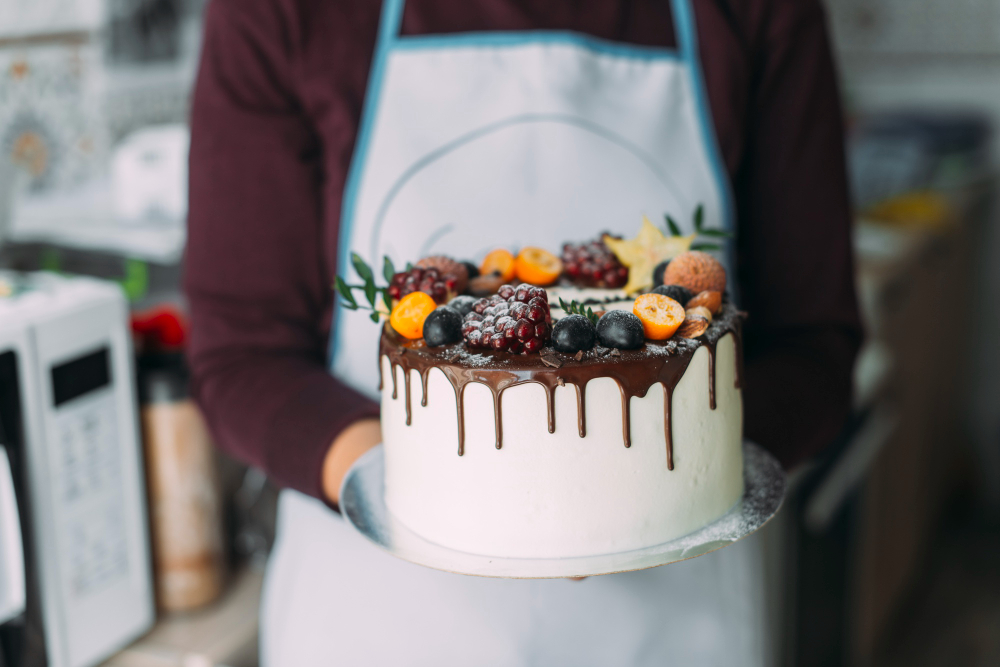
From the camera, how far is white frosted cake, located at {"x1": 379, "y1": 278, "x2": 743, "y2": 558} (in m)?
0.66

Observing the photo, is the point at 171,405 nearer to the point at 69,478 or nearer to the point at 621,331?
the point at 69,478

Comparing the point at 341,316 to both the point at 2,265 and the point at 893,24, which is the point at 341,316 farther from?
the point at 893,24

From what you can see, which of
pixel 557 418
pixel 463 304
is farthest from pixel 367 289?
pixel 557 418

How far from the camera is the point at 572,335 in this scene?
0.65 meters

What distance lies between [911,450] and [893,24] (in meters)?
1.65

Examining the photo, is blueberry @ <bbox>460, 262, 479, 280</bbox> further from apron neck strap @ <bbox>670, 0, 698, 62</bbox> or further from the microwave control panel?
the microwave control panel

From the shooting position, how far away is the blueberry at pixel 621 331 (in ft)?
2.15

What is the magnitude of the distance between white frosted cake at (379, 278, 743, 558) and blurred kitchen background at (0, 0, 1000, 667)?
0.49 m

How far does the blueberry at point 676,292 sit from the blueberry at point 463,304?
0.47 feet

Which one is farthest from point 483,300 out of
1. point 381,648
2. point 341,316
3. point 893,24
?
point 893,24

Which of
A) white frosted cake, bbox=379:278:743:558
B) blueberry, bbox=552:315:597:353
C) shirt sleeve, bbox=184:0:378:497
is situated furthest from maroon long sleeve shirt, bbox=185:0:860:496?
blueberry, bbox=552:315:597:353

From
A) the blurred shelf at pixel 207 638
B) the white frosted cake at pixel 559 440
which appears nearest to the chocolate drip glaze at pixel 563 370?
the white frosted cake at pixel 559 440

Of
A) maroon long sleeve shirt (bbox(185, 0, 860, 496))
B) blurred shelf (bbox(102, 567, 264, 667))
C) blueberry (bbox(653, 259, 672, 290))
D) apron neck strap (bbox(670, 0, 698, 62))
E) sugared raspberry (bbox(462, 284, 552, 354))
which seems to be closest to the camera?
sugared raspberry (bbox(462, 284, 552, 354))

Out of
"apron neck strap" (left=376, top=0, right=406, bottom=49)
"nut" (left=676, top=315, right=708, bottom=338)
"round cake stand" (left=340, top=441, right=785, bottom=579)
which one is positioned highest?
"apron neck strap" (left=376, top=0, right=406, bottom=49)
